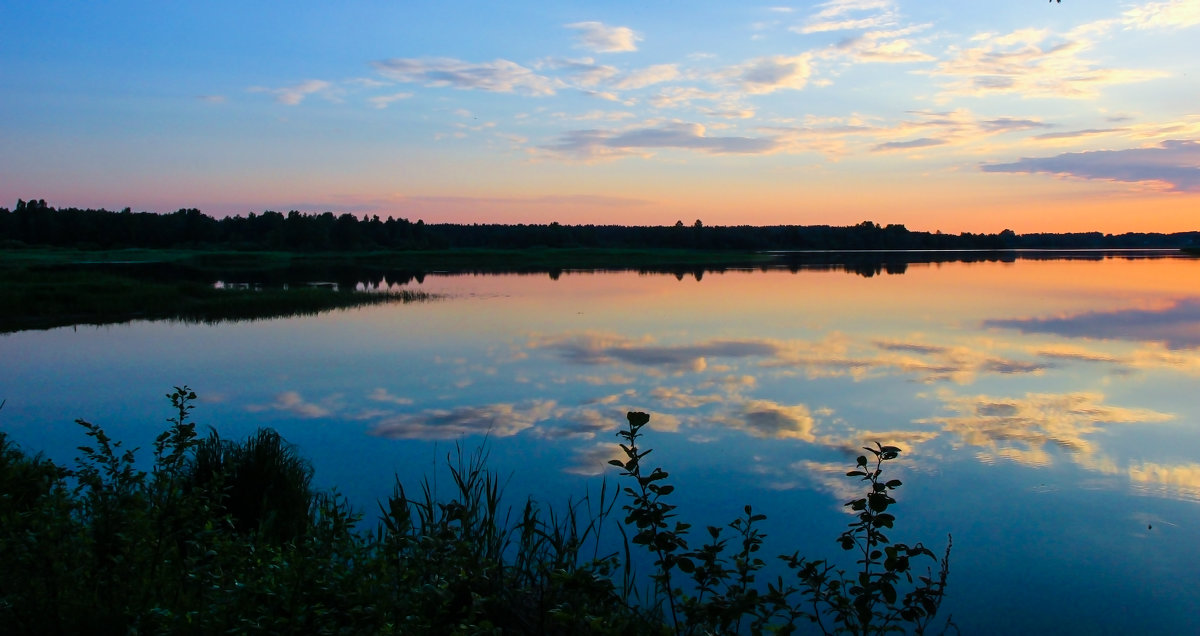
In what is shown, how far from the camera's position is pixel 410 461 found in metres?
9.74

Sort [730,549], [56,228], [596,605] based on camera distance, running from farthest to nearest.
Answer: [56,228] → [730,549] → [596,605]

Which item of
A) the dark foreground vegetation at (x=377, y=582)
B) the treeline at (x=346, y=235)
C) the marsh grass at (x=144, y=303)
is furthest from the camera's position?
the treeline at (x=346, y=235)

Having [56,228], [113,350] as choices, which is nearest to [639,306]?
[113,350]

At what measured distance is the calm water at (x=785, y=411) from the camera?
7.19m

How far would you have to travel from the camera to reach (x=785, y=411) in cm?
1230

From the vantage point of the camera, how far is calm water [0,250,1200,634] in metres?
7.19

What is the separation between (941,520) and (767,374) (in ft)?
25.3

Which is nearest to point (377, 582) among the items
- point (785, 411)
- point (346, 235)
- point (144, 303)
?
point (785, 411)

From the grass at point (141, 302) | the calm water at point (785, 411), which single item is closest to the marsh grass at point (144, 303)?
the grass at point (141, 302)

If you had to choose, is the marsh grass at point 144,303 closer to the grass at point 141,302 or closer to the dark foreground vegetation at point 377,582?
the grass at point 141,302

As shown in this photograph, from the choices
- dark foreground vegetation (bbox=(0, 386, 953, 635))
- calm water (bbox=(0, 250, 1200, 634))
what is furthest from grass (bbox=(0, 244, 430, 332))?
dark foreground vegetation (bbox=(0, 386, 953, 635))

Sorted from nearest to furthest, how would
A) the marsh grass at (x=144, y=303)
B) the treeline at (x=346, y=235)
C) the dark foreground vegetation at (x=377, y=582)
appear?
the dark foreground vegetation at (x=377, y=582) → the marsh grass at (x=144, y=303) → the treeline at (x=346, y=235)

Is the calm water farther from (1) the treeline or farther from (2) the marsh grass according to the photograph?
(1) the treeline

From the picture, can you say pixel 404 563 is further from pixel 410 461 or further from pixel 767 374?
pixel 767 374
